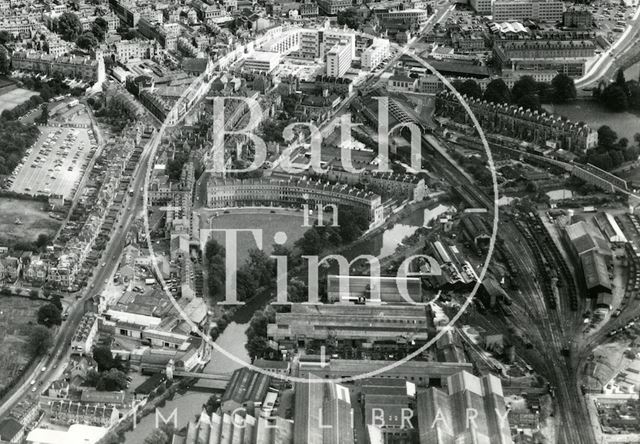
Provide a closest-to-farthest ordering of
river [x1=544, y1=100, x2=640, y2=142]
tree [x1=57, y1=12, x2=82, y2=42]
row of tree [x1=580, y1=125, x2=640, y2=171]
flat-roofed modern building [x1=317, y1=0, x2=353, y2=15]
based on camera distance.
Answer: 1. row of tree [x1=580, y1=125, x2=640, y2=171]
2. river [x1=544, y1=100, x2=640, y2=142]
3. tree [x1=57, y1=12, x2=82, y2=42]
4. flat-roofed modern building [x1=317, y1=0, x2=353, y2=15]

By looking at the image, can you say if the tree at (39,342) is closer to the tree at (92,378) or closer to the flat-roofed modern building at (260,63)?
the tree at (92,378)

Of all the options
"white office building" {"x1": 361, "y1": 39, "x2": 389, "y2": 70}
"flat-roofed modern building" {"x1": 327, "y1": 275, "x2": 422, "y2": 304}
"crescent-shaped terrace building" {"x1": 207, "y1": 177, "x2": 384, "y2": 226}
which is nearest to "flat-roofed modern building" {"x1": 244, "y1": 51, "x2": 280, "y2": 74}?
"white office building" {"x1": 361, "y1": 39, "x2": 389, "y2": 70}

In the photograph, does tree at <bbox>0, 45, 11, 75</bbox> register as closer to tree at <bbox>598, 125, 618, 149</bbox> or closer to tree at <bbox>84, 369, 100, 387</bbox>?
tree at <bbox>598, 125, 618, 149</bbox>

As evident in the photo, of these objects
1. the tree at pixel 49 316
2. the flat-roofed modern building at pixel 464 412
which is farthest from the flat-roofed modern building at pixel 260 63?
the flat-roofed modern building at pixel 464 412

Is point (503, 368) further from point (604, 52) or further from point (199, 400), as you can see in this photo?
point (604, 52)

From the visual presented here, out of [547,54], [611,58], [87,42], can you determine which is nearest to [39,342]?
[87,42]

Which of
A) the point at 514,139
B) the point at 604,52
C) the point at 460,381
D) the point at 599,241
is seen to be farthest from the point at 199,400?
the point at 604,52
